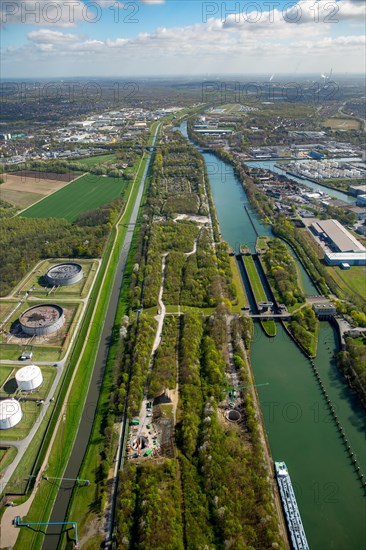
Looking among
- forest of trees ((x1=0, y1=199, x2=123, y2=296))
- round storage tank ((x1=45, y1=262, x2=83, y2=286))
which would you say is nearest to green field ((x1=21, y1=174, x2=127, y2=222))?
forest of trees ((x1=0, y1=199, x2=123, y2=296))

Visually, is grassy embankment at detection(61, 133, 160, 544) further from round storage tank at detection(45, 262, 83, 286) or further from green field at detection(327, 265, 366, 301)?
green field at detection(327, 265, 366, 301)

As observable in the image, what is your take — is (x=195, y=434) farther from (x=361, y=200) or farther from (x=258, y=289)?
(x=361, y=200)

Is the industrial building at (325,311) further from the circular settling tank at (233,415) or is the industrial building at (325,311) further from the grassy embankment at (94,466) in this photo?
the grassy embankment at (94,466)

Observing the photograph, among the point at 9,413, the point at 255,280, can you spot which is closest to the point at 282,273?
the point at 255,280

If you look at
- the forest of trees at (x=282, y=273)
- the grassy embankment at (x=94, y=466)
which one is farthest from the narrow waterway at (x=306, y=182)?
the grassy embankment at (x=94, y=466)

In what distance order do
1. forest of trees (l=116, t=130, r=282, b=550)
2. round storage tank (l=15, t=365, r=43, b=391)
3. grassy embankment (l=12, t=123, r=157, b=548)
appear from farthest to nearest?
round storage tank (l=15, t=365, r=43, b=391) < grassy embankment (l=12, t=123, r=157, b=548) < forest of trees (l=116, t=130, r=282, b=550)
